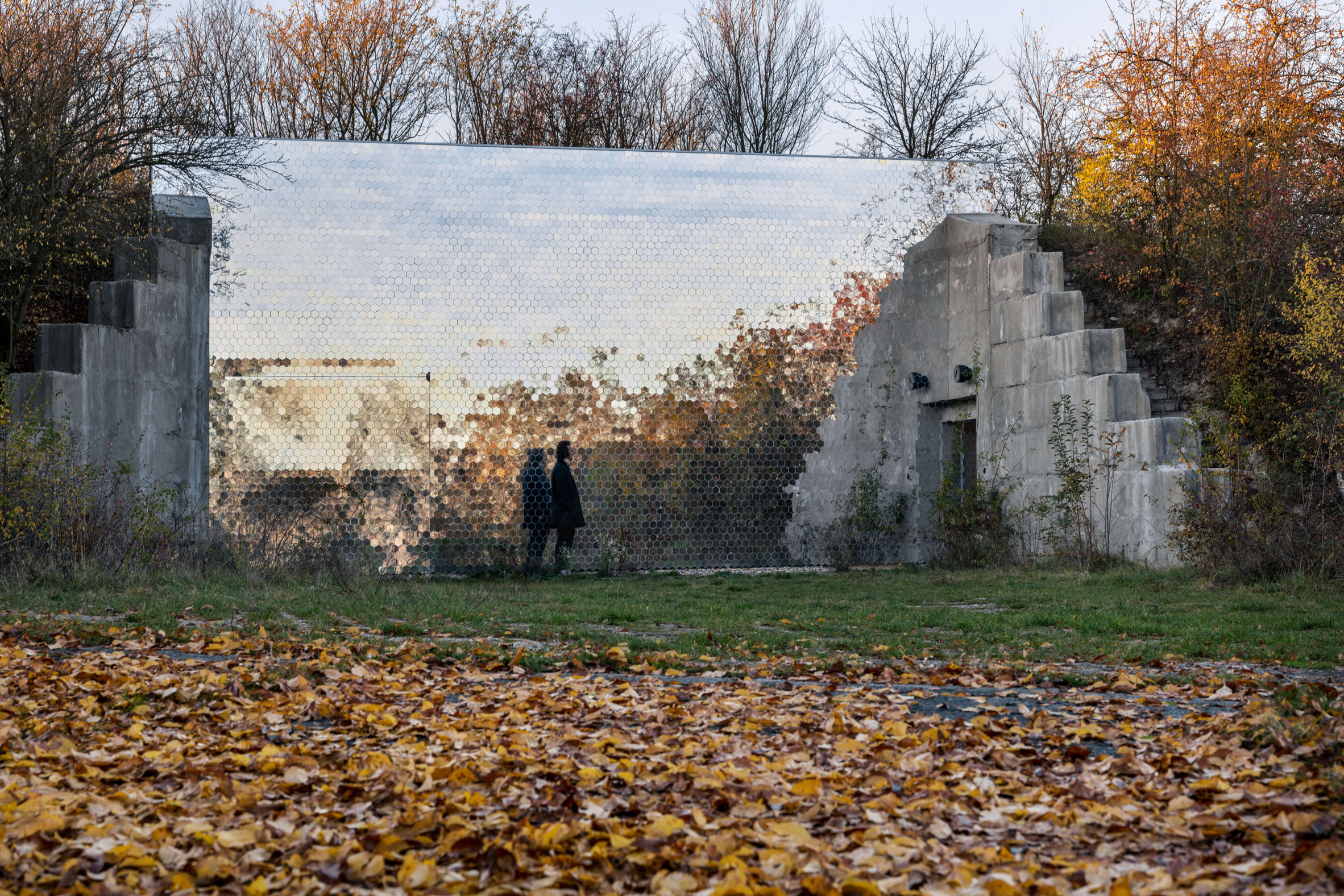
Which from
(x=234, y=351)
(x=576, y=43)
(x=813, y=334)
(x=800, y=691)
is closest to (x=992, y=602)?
(x=800, y=691)

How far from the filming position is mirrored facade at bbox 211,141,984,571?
582 inches

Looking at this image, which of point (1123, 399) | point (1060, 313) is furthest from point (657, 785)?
point (1060, 313)

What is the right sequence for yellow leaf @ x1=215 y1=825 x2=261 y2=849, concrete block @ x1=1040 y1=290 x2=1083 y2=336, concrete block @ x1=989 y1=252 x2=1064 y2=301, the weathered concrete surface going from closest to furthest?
yellow leaf @ x1=215 y1=825 x2=261 y2=849
the weathered concrete surface
concrete block @ x1=1040 y1=290 x2=1083 y2=336
concrete block @ x1=989 y1=252 x2=1064 y2=301

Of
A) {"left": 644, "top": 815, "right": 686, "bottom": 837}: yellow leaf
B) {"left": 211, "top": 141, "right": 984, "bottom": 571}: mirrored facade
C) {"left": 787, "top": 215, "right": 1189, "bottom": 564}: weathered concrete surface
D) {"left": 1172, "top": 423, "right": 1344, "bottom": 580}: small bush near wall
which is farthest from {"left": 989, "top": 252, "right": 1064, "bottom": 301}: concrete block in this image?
{"left": 644, "top": 815, "right": 686, "bottom": 837}: yellow leaf

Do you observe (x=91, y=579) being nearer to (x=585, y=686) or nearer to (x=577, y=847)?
(x=585, y=686)

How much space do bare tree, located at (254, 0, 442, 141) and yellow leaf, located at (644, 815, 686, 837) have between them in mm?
→ 22685

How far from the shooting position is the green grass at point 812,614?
7.26 metres

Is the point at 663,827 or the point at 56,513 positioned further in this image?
the point at 56,513

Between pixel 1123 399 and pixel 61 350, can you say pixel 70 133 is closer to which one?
pixel 61 350

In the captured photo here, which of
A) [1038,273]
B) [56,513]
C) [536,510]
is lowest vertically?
[536,510]

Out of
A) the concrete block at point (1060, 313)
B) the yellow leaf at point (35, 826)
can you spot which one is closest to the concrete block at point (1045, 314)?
the concrete block at point (1060, 313)

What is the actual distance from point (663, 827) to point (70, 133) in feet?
37.3

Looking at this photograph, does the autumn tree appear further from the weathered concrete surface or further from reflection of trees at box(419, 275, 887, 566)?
reflection of trees at box(419, 275, 887, 566)

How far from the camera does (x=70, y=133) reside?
472 inches
